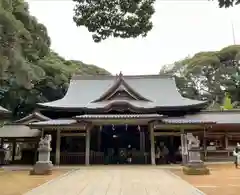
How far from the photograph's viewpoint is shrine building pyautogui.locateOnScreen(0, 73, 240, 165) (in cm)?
2075

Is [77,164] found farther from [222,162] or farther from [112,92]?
[222,162]

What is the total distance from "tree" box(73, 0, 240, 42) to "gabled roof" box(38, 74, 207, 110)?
15004 mm

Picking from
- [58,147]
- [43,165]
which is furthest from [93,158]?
[43,165]

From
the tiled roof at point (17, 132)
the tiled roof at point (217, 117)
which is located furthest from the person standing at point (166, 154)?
the tiled roof at point (17, 132)

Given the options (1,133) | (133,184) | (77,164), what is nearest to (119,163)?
(77,164)

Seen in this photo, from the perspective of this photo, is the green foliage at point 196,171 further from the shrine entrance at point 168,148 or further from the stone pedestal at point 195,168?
the shrine entrance at point 168,148

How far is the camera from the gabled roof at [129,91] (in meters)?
23.4

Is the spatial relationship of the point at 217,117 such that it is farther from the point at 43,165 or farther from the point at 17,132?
the point at 17,132

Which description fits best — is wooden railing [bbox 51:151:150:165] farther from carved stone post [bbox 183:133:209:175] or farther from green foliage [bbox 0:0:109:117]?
carved stone post [bbox 183:133:209:175]

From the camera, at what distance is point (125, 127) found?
24.1 m

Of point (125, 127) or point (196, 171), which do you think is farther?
point (125, 127)

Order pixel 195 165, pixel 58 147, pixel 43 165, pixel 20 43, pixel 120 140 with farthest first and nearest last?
pixel 120 140
pixel 58 147
pixel 43 165
pixel 195 165
pixel 20 43

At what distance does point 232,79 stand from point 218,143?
78.1 feet


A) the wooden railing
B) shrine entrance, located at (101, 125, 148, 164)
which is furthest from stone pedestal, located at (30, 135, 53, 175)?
shrine entrance, located at (101, 125, 148, 164)
